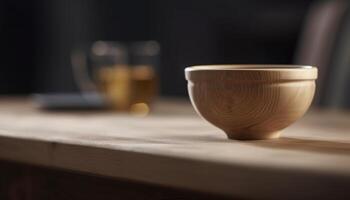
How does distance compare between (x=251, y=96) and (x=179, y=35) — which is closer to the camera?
(x=251, y=96)

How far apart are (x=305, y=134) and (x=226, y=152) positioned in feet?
0.80

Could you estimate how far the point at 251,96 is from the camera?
2.31 ft

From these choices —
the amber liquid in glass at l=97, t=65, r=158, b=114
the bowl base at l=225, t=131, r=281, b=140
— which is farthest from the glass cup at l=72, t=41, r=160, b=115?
the bowl base at l=225, t=131, r=281, b=140

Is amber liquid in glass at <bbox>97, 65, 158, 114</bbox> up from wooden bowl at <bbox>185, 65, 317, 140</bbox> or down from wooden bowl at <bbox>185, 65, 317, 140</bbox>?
down

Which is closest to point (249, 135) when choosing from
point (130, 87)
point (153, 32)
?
point (130, 87)

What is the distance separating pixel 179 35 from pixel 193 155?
7.56 feet

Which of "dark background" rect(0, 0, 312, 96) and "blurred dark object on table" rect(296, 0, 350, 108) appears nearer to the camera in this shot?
"blurred dark object on table" rect(296, 0, 350, 108)

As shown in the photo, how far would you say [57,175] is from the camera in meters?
0.79

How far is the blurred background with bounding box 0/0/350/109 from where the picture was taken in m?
2.13

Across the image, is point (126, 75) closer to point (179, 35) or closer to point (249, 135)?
point (249, 135)

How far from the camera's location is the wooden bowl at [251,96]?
0.70 m

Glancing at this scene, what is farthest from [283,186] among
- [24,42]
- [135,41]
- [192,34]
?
[24,42]

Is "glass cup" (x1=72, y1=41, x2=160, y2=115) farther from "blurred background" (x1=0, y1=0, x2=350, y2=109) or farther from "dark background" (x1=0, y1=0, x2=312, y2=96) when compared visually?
"dark background" (x1=0, y1=0, x2=312, y2=96)

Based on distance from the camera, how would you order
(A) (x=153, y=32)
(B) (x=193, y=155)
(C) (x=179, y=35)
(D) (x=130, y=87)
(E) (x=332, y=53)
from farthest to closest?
(A) (x=153, y=32) < (C) (x=179, y=35) < (E) (x=332, y=53) < (D) (x=130, y=87) < (B) (x=193, y=155)
